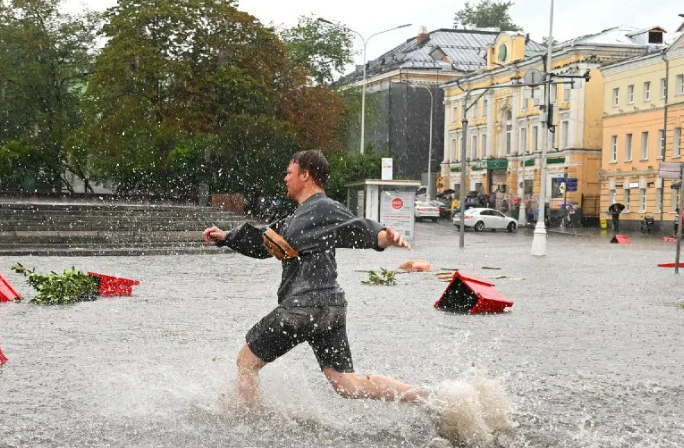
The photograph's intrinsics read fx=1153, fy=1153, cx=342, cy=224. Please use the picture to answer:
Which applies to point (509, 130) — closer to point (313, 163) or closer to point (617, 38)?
point (617, 38)

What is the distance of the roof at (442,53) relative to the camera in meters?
97.6

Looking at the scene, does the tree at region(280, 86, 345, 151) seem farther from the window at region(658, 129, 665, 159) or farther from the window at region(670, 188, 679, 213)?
the window at region(658, 129, 665, 159)

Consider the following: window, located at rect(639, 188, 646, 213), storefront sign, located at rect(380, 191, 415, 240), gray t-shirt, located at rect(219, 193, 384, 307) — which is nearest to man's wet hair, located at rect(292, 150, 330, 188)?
gray t-shirt, located at rect(219, 193, 384, 307)

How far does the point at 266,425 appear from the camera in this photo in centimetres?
670

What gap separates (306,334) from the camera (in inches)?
255

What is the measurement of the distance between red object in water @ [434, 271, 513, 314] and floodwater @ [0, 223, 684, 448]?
303 millimetres

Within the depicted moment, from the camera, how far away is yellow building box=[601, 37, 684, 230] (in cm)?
6397

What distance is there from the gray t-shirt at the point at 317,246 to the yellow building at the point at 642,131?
191 ft

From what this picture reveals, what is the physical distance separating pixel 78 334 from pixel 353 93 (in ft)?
242

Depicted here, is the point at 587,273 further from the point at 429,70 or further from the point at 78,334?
the point at 429,70

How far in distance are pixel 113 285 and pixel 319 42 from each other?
206 ft

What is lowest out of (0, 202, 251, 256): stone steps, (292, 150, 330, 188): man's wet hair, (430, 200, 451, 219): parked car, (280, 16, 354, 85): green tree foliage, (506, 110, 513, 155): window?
(430, 200, 451, 219): parked car

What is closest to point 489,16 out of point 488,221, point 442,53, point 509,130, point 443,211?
point 442,53

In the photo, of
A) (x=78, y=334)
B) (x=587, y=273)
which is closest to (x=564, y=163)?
(x=587, y=273)
